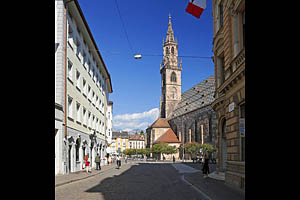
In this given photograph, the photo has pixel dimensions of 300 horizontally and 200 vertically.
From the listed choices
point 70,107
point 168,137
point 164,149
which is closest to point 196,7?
point 70,107

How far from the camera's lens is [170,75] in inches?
4245

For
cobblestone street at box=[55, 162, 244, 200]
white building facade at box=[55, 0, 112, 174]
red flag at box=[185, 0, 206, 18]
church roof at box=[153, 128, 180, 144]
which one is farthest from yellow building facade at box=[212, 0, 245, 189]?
church roof at box=[153, 128, 180, 144]

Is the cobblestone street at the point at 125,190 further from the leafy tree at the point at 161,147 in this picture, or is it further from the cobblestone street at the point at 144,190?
the leafy tree at the point at 161,147

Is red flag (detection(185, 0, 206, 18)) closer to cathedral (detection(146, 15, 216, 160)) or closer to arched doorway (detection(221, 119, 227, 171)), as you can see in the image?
arched doorway (detection(221, 119, 227, 171))

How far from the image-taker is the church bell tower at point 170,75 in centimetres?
10762

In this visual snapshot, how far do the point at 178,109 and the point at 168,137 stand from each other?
11.0 metres

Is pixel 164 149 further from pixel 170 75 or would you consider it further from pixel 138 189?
pixel 138 189

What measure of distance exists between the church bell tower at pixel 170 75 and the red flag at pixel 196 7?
9727cm

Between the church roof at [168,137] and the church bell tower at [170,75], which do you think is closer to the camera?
the church roof at [168,137]

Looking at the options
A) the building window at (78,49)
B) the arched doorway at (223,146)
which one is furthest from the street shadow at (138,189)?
the building window at (78,49)

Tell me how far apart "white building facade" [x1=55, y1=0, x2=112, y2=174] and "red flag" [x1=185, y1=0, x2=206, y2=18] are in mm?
13089

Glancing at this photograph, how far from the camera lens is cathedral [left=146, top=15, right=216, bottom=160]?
8475 centimetres
